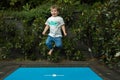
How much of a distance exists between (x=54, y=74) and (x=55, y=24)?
5.36 ft

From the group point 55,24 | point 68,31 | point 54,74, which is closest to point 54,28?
point 55,24

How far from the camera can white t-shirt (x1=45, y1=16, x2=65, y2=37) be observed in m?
7.48

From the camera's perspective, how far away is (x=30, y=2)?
9047 millimetres

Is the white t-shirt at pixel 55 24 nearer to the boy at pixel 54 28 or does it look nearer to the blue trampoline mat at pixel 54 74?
the boy at pixel 54 28

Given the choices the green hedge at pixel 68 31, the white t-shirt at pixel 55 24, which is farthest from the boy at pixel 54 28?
the green hedge at pixel 68 31

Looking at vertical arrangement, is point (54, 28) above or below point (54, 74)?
above

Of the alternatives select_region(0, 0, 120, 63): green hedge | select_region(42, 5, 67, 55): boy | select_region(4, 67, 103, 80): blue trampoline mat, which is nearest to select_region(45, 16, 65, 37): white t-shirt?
select_region(42, 5, 67, 55): boy

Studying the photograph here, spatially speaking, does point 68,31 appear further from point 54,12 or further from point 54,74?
point 54,74

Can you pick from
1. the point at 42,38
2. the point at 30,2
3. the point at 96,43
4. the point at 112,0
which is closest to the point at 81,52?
the point at 96,43

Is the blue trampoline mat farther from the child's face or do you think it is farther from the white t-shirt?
the child's face

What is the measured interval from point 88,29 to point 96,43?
391 mm

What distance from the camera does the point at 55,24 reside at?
7488 millimetres

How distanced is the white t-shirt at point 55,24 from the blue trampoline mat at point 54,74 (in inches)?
38.6

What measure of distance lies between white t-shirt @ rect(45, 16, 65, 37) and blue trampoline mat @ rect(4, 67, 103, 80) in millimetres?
980
